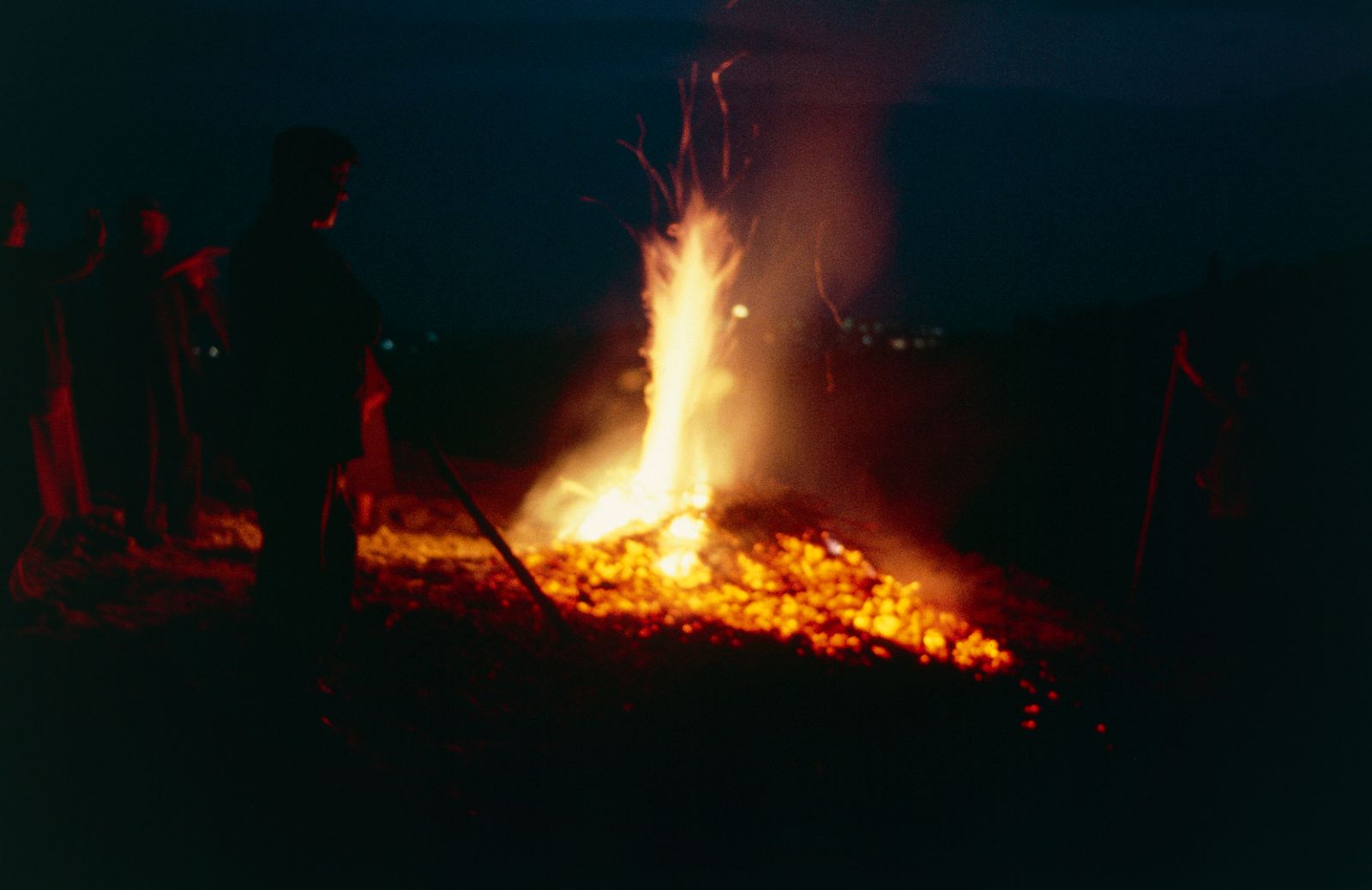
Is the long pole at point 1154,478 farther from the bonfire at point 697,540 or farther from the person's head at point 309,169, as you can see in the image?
the person's head at point 309,169

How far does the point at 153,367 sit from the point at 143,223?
1083mm

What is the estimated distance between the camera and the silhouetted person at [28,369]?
17.6 feet

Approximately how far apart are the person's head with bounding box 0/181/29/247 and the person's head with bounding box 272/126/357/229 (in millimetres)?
2455

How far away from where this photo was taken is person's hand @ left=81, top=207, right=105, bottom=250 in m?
5.48

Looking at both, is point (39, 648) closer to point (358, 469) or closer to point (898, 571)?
point (358, 469)

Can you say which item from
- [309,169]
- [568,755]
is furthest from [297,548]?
[309,169]

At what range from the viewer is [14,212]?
17.8ft

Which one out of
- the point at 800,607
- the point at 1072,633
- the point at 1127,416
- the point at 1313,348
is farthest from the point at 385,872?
the point at 1127,416

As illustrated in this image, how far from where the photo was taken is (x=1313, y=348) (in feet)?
40.8

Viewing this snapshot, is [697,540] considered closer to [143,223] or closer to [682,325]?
[682,325]

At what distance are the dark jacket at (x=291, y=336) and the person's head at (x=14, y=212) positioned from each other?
91.8 inches

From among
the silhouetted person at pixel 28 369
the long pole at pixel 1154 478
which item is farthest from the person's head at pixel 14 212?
the long pole at pixel 1154 478

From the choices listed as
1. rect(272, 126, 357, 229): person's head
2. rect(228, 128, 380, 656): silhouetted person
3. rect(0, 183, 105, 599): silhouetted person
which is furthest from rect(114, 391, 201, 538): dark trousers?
rect(272, 126, 357, 229): person's head

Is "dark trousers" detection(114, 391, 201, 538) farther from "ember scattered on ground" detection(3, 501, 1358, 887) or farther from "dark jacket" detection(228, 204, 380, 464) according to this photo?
"dark jacket" detection(228, 204, 380, 464)
